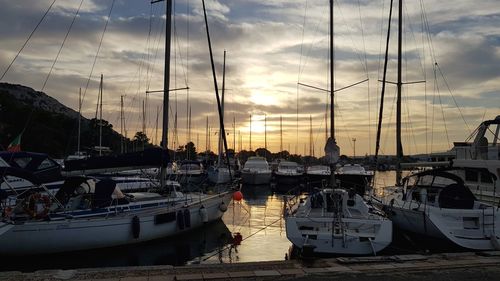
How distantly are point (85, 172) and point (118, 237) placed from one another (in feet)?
13.4

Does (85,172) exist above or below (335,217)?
above

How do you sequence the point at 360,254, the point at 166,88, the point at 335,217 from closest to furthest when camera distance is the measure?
the point at 360,254, the point at 335,217, the point at 166,88

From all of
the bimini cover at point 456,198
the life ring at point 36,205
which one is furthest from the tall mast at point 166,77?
the bimini cover at point 456,198

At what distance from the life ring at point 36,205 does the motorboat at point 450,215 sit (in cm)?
1250

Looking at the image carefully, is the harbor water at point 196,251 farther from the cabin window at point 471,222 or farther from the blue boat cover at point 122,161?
the blue boat cover at point 122,161

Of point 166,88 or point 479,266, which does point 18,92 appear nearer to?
point 166,88

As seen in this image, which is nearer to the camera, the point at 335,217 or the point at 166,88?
the point at 335,217

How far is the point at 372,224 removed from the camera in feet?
44.9

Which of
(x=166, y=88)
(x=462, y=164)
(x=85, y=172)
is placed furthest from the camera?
(x=462, y=164)

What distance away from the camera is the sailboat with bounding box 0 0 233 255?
1380cm

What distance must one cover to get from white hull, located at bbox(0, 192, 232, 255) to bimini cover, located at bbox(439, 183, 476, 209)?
32.3 ft

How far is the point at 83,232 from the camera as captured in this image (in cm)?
1450

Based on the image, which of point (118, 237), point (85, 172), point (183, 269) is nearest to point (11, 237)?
point (118, 237)

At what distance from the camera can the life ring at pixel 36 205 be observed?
1414 centimetres
